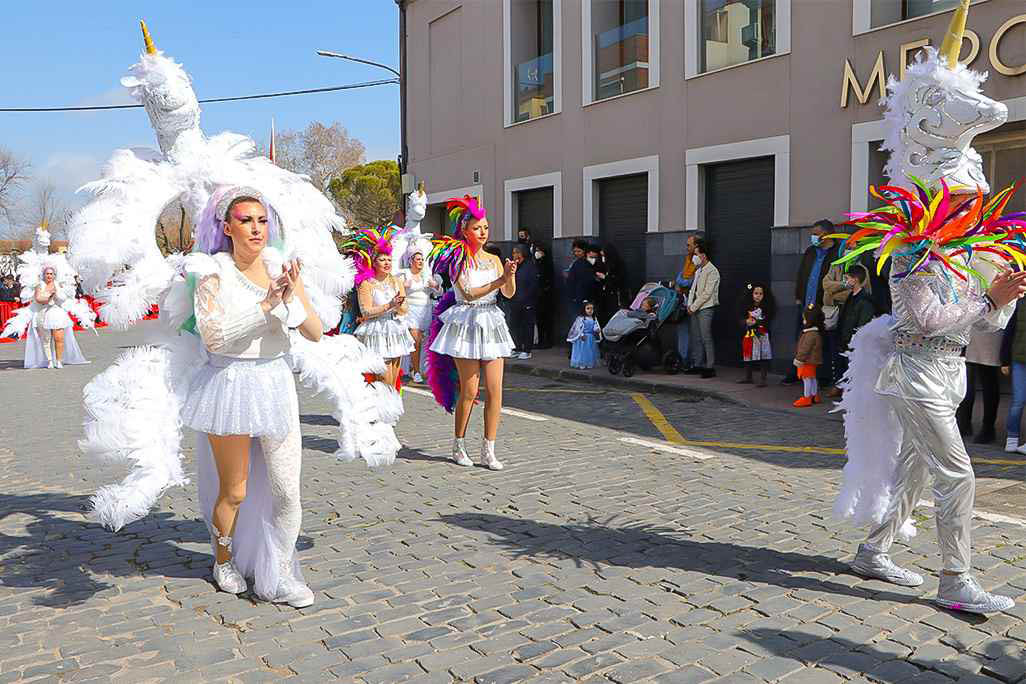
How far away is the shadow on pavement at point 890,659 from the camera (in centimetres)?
361

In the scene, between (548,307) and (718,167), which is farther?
(548,307)

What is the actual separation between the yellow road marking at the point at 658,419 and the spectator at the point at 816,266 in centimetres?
212

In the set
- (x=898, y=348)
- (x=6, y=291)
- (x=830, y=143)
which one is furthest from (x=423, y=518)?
(x=6, y=291)

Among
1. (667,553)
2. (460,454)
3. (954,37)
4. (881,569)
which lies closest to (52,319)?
(460,454)

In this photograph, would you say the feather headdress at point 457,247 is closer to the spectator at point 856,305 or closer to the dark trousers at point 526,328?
the spectator at point 856,305

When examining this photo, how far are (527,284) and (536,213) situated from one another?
275 cm

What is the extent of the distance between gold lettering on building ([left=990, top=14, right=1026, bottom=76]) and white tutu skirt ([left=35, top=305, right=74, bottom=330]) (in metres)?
14.4

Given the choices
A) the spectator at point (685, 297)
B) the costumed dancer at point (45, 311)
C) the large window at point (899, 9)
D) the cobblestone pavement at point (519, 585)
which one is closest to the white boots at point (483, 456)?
the cobblestone pavement at point (519, 585)

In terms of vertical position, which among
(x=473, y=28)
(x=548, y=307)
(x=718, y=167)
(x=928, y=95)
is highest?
(x=473, y=28)

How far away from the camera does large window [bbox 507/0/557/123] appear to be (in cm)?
1784

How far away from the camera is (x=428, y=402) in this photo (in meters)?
11.1

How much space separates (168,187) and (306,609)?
2135 mm

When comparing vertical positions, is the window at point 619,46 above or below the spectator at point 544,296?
above

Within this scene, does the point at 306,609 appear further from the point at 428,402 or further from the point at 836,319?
the point at 836,319
